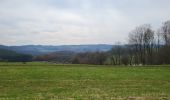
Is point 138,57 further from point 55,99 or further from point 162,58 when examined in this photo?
point 55,99

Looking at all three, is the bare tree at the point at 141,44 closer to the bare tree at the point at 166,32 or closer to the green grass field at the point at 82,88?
the bare tree at the point at 166,32

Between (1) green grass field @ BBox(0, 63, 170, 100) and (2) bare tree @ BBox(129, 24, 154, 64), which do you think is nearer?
(1) green grass field @ BBox(0, 63, 170, 100)

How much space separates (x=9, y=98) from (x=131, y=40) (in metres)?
93.7

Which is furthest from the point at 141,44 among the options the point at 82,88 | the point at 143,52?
the point at 82,88

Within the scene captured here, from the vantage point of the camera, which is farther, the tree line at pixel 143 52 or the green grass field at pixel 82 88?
→ the tree line at pixel 143 52

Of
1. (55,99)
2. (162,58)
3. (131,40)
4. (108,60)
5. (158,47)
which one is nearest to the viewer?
(55,99)

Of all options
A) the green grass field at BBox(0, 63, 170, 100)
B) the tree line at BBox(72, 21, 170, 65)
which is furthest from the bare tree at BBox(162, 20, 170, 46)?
the green grass field at BBox(0, 63, 170, 100)

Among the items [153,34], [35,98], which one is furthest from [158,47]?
[35,98]

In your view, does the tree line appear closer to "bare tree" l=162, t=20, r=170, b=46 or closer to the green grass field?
"bare tree" l=162, t=20, r=170, b=46

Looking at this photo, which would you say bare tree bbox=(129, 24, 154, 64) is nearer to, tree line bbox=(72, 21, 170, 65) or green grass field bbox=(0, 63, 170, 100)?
tree line bbox=(72, 21, 170, 65)

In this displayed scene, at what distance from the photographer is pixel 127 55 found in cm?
10750

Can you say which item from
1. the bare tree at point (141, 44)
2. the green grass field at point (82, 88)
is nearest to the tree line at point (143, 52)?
the bare tree at point (141, 44)

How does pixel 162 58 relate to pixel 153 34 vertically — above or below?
below

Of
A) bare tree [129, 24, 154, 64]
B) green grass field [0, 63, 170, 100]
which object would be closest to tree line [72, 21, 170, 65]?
bare tree [129, 24, 154, 64]
